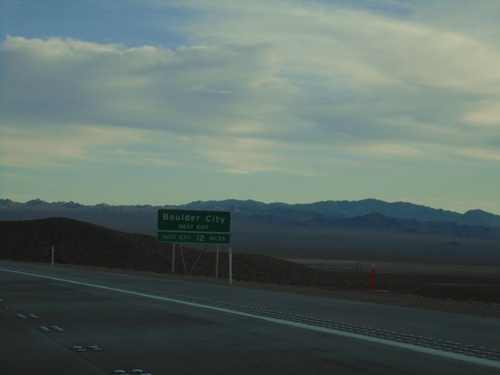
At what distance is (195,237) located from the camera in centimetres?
4159

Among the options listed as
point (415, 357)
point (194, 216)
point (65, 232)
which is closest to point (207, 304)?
point (415, 357)

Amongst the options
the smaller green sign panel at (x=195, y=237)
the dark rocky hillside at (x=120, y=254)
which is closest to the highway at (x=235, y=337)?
the smaller green sign panel at (x=195, y=237)

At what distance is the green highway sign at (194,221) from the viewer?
41.5m

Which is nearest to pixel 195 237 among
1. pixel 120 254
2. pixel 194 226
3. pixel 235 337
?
pixel 194 226

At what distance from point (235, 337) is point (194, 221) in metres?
28.5

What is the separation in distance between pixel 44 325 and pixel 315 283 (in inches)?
1752

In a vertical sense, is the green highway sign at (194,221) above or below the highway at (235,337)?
above

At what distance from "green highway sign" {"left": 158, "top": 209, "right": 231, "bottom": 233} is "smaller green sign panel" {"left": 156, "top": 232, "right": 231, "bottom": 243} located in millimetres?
194

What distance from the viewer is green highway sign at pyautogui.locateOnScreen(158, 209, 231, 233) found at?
4153 cm

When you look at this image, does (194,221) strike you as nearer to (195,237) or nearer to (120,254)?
(195,237)

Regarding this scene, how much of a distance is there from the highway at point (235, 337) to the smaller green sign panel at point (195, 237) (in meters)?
19.2

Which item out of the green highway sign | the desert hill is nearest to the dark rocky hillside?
the desert hill

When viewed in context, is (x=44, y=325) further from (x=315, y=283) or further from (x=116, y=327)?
Result: (x=315, y=283)

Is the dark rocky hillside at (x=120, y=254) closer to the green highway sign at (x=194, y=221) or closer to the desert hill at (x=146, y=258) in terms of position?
the desert hill at (x=146, y=258)
